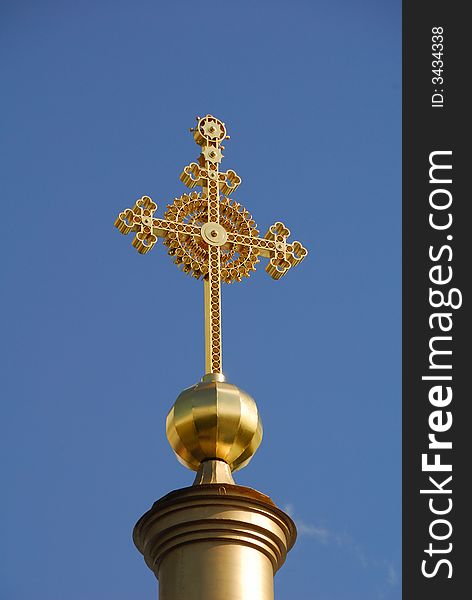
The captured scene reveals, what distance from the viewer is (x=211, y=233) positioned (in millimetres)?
16641

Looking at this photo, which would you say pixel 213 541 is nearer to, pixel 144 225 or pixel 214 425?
pixel 214 425

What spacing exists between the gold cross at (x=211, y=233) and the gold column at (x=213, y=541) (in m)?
1.48

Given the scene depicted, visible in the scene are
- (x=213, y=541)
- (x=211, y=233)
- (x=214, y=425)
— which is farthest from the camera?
(x=211, y=233)

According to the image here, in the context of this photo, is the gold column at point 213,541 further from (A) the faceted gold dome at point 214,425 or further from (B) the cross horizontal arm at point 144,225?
(B) the cross horizontal arm at point 144,225

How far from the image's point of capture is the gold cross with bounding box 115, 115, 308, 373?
16391 millimetres

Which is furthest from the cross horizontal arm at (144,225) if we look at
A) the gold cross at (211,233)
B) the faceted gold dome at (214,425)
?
the faceted gold dome at (214,425)

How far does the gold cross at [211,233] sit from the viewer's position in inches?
645

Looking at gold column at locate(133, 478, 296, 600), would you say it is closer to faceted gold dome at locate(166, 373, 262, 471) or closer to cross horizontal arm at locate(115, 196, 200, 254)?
faceted gold dome at locate(166, 373, 262, 471)

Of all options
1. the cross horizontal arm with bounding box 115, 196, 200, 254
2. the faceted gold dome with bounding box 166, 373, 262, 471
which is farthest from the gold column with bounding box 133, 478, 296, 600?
the cross horizontal arm with bounding box 115, 196, 200, 254

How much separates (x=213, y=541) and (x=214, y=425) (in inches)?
40.5

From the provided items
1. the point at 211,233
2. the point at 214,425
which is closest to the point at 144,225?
the point at 211,233

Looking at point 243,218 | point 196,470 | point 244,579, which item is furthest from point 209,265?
point 244,579

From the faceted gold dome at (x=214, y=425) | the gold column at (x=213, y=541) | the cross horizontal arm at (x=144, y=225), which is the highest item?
the cross horizontal arm at (x=144, y=225)

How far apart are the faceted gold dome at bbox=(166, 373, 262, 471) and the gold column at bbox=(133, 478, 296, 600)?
0.66 metres
